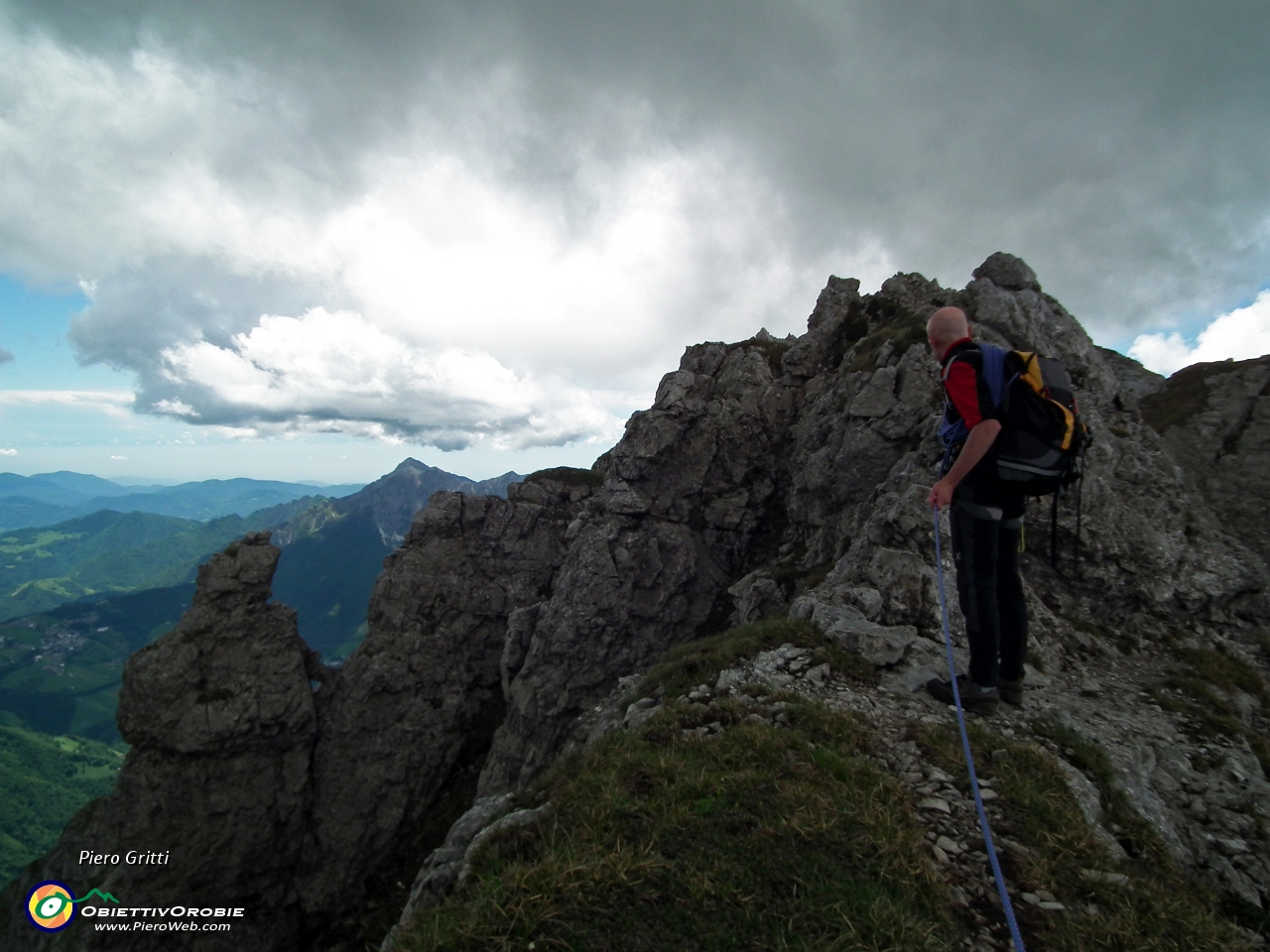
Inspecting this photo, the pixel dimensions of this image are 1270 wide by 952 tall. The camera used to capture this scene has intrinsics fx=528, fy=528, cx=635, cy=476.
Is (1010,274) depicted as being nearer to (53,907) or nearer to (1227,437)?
(1227,437)

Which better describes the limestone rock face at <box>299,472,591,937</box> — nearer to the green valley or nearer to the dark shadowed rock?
the dark shadowed rock

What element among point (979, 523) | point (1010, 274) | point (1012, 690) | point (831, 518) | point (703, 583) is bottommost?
point (703, 583)

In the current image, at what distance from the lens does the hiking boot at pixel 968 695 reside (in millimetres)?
9180

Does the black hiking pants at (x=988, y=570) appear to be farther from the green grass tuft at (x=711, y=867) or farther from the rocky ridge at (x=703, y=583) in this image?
the green grass tuft at (x=711, y=867)

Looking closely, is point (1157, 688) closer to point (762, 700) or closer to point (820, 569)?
point (762, 700)

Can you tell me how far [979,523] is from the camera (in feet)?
28.0

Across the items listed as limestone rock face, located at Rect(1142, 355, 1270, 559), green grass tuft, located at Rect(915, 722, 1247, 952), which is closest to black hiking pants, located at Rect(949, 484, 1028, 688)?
green grass tuft, located at Rect(915, 722, 1247, 952)

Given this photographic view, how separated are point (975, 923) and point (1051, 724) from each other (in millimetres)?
5598

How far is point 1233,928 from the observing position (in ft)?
17.1

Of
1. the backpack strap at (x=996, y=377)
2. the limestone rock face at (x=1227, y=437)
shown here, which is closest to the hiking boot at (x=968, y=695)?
the backpack strap at (x=996, y=377)

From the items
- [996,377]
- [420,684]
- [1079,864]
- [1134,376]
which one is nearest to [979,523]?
[996,377]

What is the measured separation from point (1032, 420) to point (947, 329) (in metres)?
1.91

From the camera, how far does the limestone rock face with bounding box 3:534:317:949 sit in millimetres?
36625

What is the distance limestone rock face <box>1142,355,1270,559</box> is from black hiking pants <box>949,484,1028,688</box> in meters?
22.0
